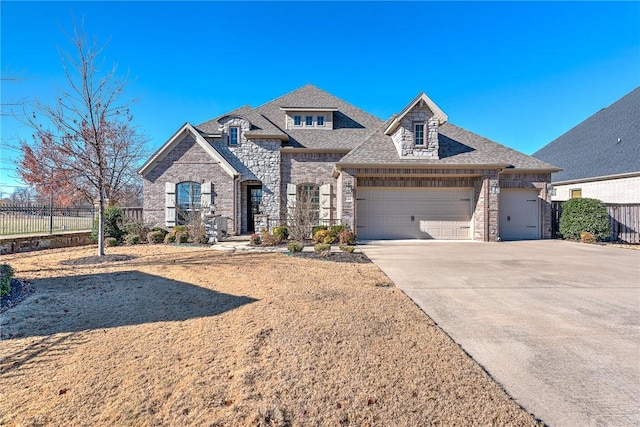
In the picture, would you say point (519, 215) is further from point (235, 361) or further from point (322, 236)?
point (235, 361)

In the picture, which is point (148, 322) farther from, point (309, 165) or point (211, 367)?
point (309, 165)

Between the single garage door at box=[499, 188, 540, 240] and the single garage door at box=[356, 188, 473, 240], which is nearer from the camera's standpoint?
the single garage door at box=[356, 188, 473, 240]

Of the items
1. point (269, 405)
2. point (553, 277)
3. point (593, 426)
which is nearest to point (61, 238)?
point (269, 405)

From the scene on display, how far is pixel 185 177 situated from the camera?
14602 millimetres

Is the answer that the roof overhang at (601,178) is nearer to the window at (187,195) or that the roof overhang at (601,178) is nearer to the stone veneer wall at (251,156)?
the stone veneer wall at (251,156)

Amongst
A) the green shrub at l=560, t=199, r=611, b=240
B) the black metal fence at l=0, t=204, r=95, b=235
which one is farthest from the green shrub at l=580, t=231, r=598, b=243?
the black metal fence at l=0, t=204, r=95, b=235

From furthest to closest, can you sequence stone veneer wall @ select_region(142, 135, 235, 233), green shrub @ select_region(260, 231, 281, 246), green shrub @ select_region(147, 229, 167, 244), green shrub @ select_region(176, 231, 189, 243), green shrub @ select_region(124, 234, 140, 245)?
stone veneer wall @ select_region(142, 135, 235, 233), green shrub @ select_region(147, 229, 167, 244), green shrub @ select_region(176, 231, 189, 243), green shrub @ select_region(124, 234, 140, 245), green shrub @ select_region(260, 231, 281, 246)

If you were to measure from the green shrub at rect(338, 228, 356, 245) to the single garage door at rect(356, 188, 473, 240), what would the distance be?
6.50ft

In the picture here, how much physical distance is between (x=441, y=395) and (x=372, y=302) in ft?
7.53

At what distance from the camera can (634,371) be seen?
2.81 meters

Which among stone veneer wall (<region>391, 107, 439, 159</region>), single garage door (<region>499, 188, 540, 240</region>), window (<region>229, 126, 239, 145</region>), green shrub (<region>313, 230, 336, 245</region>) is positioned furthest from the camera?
window (<region>229, 126, 239, 145</region>)

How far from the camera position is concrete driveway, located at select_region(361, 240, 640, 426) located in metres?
2.43

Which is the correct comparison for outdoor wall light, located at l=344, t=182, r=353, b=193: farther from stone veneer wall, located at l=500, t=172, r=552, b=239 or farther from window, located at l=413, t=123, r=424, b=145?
stone veneer wall, located at l=500, t=172, r=552, b=239

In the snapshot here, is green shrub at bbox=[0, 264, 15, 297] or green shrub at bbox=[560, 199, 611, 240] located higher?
green shrub at bbox=[560, 199, 611, 240]
